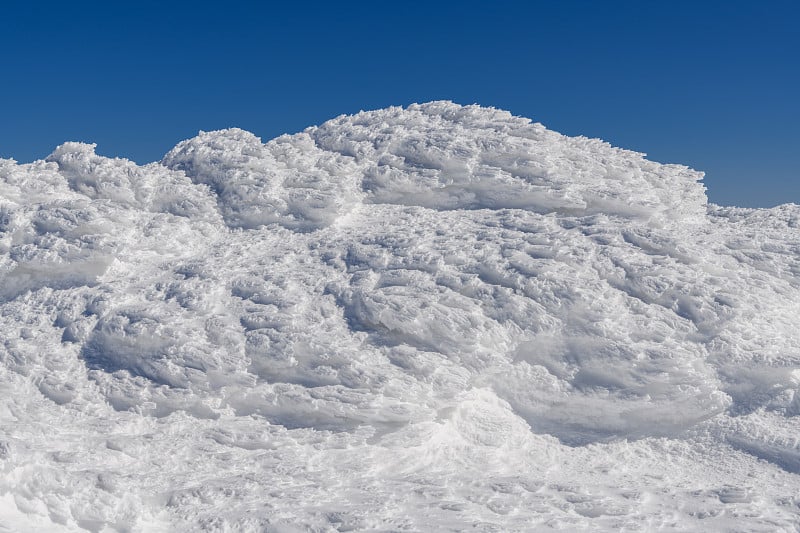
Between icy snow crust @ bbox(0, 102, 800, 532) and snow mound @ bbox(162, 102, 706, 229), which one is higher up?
snow mound @ bbox(162, 102, 706, 229)

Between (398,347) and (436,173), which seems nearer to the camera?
(398,347)

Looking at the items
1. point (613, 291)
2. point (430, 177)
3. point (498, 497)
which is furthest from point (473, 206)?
point (498, 497)

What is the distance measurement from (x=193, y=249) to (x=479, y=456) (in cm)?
797

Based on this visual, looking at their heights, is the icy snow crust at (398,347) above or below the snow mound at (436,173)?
below

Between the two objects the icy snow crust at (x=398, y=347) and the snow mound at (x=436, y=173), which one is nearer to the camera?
the icy snow crust at (x=398, y=347)

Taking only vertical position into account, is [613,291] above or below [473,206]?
below

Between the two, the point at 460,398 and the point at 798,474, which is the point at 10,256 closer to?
the point at 460,398

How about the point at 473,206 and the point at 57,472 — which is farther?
the point at 473,206

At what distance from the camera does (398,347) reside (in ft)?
44.1

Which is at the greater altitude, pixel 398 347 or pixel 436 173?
pixel 436 173

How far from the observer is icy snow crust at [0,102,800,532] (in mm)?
10773

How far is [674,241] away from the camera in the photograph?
15172 millimetres

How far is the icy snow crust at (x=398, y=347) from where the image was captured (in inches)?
424

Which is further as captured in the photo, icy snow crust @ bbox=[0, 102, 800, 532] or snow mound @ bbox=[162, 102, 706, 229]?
snow mound @ bbox=[162, 102, 706, 229]
